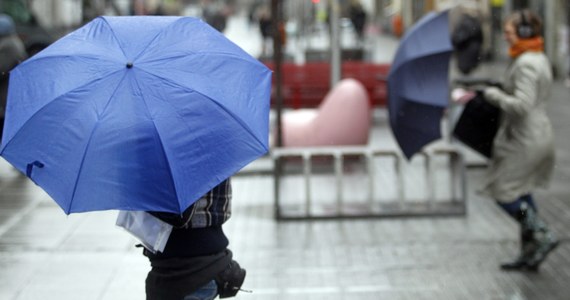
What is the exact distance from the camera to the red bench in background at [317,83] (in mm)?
18000

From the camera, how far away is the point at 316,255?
8312 mm

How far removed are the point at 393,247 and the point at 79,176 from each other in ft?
16.8

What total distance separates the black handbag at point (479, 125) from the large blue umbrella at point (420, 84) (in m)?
0.35

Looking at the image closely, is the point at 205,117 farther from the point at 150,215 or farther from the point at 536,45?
the point at 536,45

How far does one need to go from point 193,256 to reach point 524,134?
371 centimetres

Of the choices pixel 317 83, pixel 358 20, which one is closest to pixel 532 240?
pixel 317 83

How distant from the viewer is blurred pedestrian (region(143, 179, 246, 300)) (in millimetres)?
4176

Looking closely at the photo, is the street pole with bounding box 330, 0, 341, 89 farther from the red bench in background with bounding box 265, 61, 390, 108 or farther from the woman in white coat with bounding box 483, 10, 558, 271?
the woman in white coat with bounding box 483, 10, 558, 271

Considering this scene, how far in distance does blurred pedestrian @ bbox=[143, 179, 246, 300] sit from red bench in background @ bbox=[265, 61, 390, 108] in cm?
1346

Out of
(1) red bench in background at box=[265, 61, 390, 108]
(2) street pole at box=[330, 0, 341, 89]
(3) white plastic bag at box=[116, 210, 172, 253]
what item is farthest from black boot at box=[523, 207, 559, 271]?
(1) red bench in background at box=[265, 61, 390, 108]

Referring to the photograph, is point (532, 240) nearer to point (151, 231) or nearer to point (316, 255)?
point (316, 255)

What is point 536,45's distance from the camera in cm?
A: 732

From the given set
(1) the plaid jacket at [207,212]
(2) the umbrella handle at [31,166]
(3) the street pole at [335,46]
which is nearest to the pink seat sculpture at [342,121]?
(3) the street pole at [335,46]

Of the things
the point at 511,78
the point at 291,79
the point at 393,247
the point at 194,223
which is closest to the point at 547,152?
the point at 511,78
